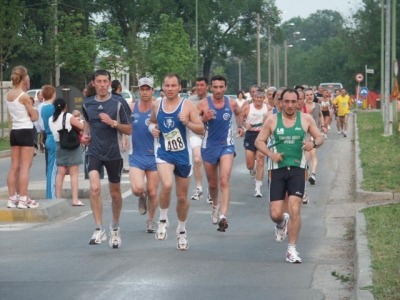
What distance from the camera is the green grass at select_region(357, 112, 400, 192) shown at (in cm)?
1719

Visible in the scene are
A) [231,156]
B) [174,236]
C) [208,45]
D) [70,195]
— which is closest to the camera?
[174,236]

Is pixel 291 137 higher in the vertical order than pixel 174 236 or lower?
higher

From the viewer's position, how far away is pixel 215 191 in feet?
43.7

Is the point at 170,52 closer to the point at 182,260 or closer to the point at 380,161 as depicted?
the point at 380,161

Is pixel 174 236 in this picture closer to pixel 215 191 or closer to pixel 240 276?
pixel 215 191

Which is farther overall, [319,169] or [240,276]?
[319,169]

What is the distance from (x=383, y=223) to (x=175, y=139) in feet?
9.18

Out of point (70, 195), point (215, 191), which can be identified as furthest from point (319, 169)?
point (215, 191)

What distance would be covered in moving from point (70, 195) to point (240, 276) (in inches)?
311

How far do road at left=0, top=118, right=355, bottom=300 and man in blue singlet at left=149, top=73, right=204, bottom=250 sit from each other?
0.53 m

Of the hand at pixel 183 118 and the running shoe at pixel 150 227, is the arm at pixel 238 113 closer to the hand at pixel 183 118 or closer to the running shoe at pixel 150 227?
the running shoe at pixel 150 227

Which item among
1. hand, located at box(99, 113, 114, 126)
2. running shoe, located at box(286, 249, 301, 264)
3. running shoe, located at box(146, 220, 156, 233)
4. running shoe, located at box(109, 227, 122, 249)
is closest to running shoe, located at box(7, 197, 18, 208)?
running shoe, located at box(146, 220, 156, 233)

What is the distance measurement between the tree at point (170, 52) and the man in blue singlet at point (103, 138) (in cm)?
4558

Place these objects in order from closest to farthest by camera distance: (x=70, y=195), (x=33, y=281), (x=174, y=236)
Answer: (x=33, y=281) < (x=174, y=236) < (x=70, y=195)
